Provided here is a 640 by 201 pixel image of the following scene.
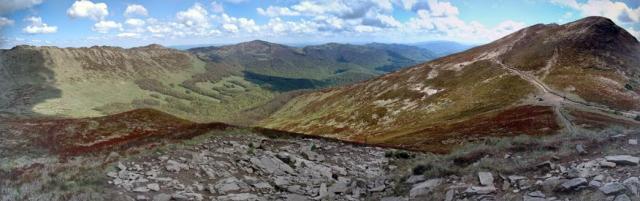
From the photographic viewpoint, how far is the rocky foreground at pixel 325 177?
1805 centimetres

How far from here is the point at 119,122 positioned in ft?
175

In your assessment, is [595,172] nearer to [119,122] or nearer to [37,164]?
[37,164]

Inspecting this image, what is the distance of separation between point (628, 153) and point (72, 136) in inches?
1849

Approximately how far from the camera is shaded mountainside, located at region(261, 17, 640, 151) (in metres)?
70.5

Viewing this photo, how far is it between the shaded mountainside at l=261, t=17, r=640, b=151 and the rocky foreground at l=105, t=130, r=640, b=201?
27122 mm

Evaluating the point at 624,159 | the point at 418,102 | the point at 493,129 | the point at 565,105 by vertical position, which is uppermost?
the point at 624,159

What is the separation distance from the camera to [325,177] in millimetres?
30188

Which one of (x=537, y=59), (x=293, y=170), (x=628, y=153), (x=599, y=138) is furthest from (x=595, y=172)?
(x=537, y=59)

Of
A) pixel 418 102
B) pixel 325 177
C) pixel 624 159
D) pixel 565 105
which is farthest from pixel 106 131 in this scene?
pixel 418 102

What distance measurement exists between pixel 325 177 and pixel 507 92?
82.6m

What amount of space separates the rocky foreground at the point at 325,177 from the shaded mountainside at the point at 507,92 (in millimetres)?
27122

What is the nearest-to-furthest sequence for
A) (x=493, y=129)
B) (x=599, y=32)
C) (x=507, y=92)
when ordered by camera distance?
(x=493, y=129) → (x=507, y=92) → (x=599, y=32)

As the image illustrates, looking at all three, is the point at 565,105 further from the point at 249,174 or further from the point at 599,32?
the point at 249,174

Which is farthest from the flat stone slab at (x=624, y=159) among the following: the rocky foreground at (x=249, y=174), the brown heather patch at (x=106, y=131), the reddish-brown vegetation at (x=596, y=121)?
the reddish-brown vegetation at (x=596, y=121)
